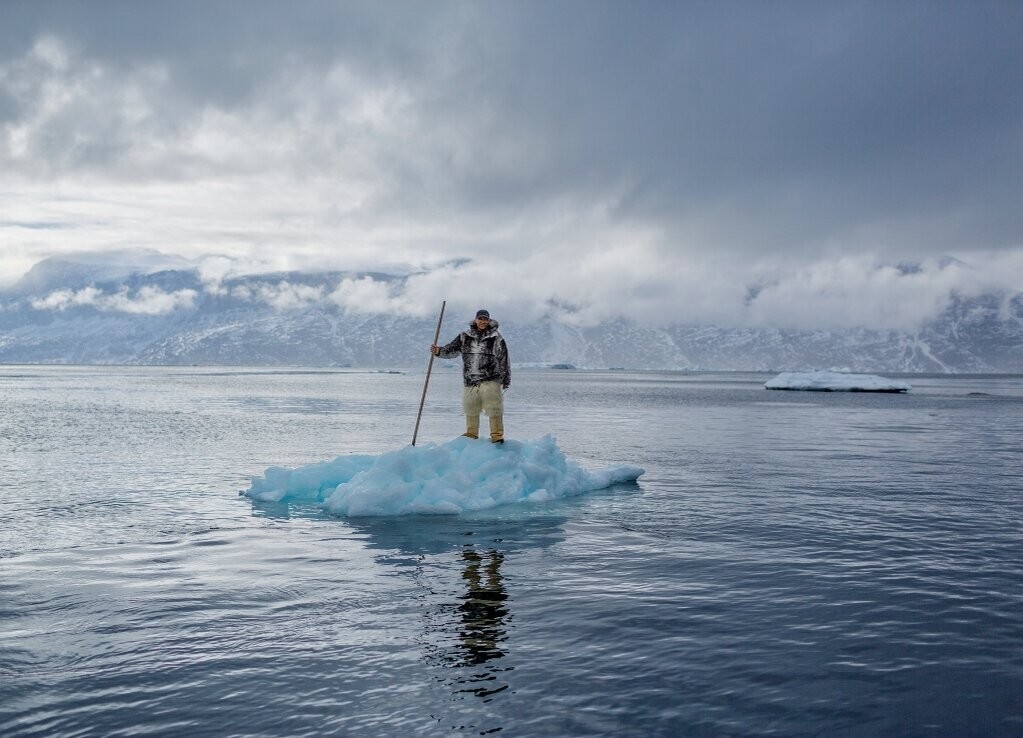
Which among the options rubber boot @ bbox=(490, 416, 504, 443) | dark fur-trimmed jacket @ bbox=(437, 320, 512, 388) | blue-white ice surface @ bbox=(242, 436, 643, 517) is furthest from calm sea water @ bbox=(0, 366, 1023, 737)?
dark fur-trimmed jacket @ bbox=(437, 320, 512, 388)

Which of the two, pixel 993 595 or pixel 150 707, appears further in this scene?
pixel 993 595

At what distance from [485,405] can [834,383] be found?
11379cm

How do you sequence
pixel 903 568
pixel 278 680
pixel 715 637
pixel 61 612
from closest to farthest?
pixel 278 680, pixel 715 637, pixel 61 612, pixel 903 568

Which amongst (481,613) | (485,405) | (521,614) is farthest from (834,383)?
(481,613)

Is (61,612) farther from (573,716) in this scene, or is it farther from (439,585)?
(573,716)

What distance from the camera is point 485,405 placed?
17891 mm

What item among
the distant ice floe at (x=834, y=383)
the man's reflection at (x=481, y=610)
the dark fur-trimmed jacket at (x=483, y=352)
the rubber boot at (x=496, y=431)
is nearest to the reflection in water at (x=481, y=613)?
the man's reflection at (x=481, y=610)

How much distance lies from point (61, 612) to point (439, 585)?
442 centimetres

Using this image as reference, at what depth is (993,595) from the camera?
388 inches

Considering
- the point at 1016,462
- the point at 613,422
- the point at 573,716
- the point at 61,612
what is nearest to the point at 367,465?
the point at 61,612

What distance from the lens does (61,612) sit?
8906 millimetres

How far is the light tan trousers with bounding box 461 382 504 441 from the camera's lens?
58.2 ft

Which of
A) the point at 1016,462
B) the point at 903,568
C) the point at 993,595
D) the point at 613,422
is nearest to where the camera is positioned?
the point at 993,595

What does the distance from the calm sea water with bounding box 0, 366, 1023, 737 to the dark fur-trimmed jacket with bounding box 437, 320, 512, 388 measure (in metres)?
3.19
